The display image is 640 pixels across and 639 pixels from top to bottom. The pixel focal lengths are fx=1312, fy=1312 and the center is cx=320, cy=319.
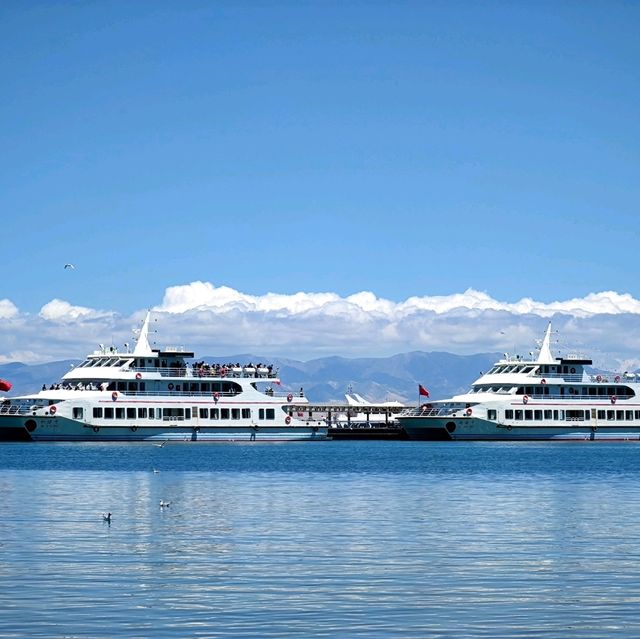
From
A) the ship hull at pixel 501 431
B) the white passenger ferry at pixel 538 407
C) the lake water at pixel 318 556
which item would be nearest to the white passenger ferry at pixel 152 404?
the ship hull at pixel 501 431

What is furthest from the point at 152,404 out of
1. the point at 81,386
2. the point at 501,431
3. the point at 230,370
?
the point at 501,431

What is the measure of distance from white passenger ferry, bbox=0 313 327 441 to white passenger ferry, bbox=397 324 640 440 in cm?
1220

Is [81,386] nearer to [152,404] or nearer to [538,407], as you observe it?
[152,404]

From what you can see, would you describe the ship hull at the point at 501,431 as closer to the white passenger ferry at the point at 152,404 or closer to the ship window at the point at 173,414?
the white passenger ferry at the point at 152,404

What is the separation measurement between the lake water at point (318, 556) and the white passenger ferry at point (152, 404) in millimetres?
40964

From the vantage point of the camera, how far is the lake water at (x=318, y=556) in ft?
85.7

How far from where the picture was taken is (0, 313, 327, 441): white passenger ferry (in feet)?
362

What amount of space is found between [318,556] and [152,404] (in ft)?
265

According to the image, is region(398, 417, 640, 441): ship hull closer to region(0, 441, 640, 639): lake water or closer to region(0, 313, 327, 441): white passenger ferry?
region(0, 313, 327, 441): white passenger ferry

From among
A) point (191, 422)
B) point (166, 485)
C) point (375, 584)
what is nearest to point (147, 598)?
point (375, 584)

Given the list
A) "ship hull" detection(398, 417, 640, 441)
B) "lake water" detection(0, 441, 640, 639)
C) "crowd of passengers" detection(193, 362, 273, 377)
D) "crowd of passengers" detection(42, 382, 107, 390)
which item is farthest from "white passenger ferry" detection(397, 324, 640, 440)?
"lake water" detection(0, 441, 640, 639)

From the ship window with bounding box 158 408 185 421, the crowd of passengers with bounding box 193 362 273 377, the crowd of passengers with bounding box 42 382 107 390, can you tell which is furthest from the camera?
the crowd of passengers with bounding box 193 362 273 377

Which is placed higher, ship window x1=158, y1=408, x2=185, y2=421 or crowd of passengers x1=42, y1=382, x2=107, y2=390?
crowd of passengers x1=42, y1=382, x2=107, y2=390

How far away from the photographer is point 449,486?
204ft
